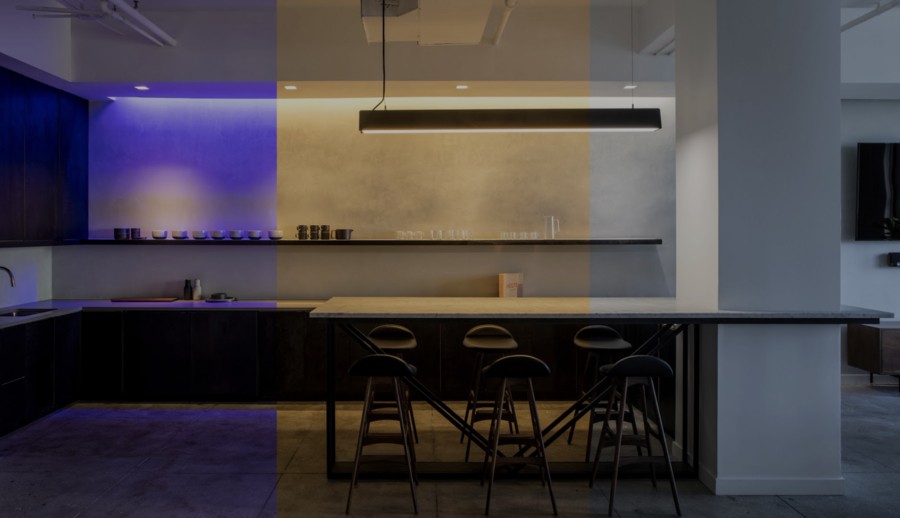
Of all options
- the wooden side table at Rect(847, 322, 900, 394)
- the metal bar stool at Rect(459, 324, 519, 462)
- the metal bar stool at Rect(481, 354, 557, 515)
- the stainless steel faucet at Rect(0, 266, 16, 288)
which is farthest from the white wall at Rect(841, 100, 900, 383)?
the stainless steel faucet at Rect(0, 266, 16, 288)

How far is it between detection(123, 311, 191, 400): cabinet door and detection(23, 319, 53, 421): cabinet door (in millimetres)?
631

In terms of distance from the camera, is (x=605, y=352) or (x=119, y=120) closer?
(x=605, y=352)

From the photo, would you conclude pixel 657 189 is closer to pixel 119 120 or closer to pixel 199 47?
pixel 199 47

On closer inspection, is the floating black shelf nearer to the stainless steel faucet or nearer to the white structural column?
the stainless steel faucet

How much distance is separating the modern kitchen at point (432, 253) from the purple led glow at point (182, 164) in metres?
0.03

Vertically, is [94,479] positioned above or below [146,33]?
below

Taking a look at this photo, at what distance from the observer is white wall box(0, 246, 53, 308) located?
5871 mm

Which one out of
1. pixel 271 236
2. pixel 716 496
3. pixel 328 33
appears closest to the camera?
pixel 716 496

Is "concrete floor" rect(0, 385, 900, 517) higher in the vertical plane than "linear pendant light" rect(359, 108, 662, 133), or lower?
lower

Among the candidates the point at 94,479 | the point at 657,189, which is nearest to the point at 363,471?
the point at 94,479

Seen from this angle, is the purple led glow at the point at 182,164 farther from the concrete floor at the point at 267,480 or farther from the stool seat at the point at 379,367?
the stool seat at the point at 379,367

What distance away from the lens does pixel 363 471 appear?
418 cm

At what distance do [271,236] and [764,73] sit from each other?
4.53m

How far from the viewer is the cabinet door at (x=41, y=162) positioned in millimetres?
5578
